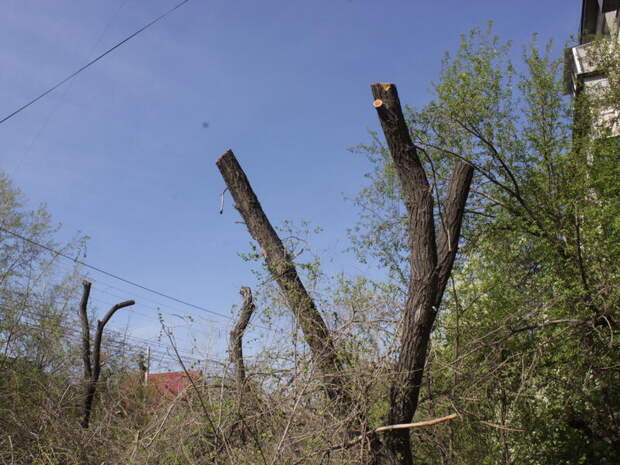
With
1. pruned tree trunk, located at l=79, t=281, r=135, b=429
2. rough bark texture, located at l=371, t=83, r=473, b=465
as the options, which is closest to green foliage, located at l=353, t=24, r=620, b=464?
rough bark texture, located at l=371, t=83, r=473, b=465

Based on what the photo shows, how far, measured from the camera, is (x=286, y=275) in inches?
206

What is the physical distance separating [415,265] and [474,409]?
203cm

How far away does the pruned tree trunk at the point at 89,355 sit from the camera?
7752mm

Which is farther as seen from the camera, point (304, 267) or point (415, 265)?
point (304, 267)

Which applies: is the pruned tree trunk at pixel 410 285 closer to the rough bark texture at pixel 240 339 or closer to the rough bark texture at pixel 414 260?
the rough bark texture at pixel 414 260

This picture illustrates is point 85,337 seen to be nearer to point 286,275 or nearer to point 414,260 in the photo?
point 286,275

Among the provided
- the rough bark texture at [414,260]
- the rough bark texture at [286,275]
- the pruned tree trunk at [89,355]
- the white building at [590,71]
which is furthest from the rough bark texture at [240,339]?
the white building at [590,71]

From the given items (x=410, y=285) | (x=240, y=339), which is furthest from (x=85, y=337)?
(x=410, y=285)

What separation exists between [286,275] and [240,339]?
698 millimetres

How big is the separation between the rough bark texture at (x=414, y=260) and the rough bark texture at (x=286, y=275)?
500mm

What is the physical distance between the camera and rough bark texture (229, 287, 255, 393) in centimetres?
484

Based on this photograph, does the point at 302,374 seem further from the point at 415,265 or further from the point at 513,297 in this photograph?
the point at 513,297

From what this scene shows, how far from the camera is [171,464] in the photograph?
15.7 ft

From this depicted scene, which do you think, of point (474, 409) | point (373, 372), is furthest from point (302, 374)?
point (474, 409)
